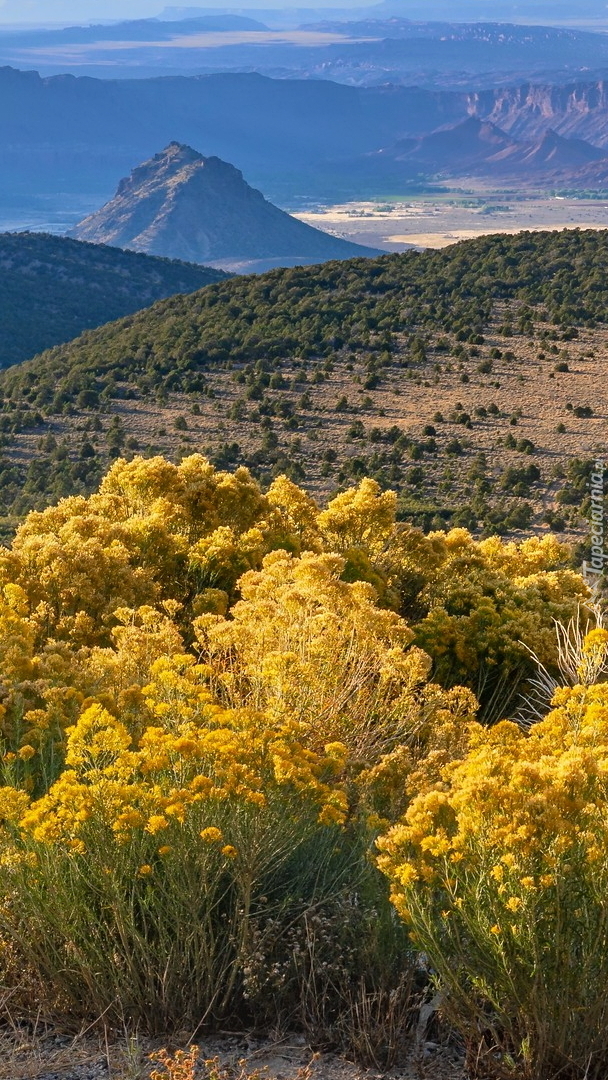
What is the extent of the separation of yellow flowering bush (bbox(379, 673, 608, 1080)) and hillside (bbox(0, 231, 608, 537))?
1753 cm

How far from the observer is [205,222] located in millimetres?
177125

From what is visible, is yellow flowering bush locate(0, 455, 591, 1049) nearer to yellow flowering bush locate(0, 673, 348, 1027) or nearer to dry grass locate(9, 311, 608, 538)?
yellow flowering bush locate(0, 673, 348, 1027)

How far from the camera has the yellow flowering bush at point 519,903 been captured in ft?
11.8

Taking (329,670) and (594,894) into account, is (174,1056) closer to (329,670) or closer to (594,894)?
(594,894)

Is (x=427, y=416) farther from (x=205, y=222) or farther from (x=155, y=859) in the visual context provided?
(x=205, y=222)

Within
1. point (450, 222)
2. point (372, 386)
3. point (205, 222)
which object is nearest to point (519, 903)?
point (372, 386)

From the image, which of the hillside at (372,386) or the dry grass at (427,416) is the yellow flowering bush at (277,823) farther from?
the dry grass at (427,416)

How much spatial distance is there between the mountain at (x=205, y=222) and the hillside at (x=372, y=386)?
134 m

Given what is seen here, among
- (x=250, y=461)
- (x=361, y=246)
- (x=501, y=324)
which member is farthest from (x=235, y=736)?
(x=361, y=246)

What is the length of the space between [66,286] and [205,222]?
4300 inches

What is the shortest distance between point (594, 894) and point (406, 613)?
5671mm

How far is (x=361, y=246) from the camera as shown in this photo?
6348 inches

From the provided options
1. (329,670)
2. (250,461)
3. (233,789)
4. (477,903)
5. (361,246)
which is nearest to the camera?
(477,903)

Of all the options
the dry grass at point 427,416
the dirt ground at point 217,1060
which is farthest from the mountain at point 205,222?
the dirt ground at point 217,1060
